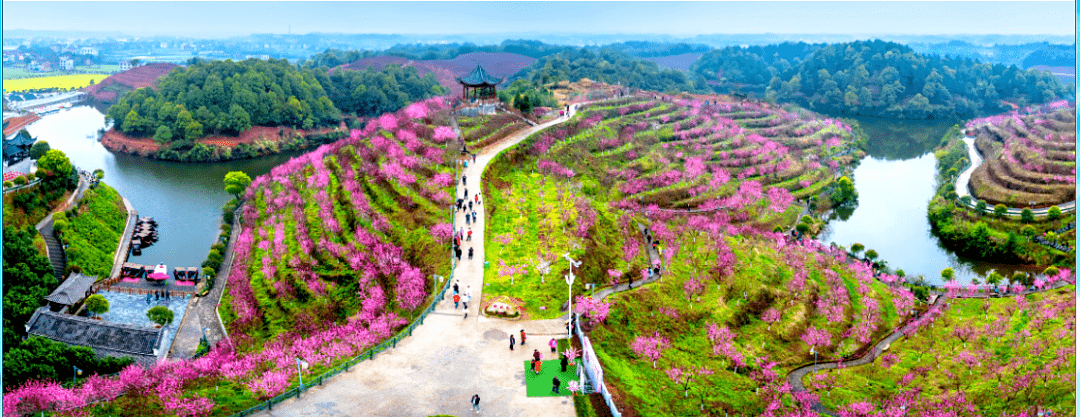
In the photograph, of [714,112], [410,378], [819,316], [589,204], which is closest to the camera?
[410,378]

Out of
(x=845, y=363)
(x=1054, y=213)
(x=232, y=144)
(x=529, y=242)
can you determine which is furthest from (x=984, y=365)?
(x=232, y=144)

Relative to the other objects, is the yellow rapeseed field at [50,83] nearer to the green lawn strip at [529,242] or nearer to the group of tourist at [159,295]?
the group of tourist at [159,295]

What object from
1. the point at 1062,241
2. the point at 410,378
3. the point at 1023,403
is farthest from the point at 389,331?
the point at 1062,241

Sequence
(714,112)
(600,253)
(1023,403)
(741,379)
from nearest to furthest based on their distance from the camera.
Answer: (1023,403) < (741,379) < (600,253) < (714,112)

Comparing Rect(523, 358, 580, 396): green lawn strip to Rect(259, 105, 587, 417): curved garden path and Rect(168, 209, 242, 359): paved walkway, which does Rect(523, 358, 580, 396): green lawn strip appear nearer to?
Rect(259, 105, 587, 417): curved garden path

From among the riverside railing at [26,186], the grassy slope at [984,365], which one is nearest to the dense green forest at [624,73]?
the riverside railing at [26,186]

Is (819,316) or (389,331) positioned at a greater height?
(389,331)

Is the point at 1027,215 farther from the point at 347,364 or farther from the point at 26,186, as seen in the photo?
the point at 26,186

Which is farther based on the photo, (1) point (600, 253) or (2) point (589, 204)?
(2) point (589, 204)

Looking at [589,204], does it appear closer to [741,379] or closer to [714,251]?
[714,251]

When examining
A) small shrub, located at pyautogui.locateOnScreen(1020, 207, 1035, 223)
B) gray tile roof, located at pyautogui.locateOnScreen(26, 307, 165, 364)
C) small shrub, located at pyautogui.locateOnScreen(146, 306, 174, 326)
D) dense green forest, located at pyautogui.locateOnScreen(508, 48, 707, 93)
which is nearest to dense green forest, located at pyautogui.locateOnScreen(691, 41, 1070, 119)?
dense green forest, located at pyautogui.locateOnScreen(508, 48, 707, 93)
